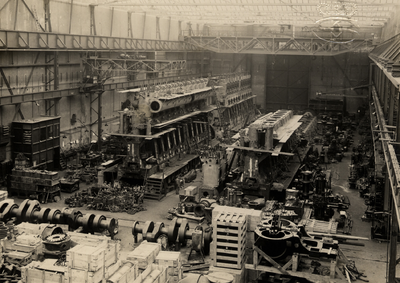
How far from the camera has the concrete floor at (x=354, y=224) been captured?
1271cm

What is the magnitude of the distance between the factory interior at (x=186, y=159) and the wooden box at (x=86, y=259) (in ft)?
0.09

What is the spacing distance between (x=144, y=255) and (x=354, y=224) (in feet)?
25.7

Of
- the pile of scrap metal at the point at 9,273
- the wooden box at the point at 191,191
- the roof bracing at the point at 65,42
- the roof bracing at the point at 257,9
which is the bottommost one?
the pile of scrap metal at the point at 9,273

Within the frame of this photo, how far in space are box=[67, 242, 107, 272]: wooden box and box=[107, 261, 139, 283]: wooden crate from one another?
32cm

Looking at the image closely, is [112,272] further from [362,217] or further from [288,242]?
[362,217]

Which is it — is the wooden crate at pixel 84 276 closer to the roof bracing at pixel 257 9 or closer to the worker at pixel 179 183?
the worker at pixel 179 183

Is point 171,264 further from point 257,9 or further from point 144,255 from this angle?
point 257,9

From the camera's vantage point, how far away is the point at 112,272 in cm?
980

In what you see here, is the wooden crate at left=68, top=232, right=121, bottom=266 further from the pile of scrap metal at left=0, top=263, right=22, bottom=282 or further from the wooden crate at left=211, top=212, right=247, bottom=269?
the wooden crate at left=211, top=212, right=247, bottom=269

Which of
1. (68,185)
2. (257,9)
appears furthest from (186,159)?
(257,9)

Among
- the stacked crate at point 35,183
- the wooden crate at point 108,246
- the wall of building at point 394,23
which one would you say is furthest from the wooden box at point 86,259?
the wall of building at point 394,23

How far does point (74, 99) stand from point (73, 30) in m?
3.63

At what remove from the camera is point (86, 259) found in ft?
30.8

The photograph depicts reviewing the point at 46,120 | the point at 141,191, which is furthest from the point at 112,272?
the point at 46,120
